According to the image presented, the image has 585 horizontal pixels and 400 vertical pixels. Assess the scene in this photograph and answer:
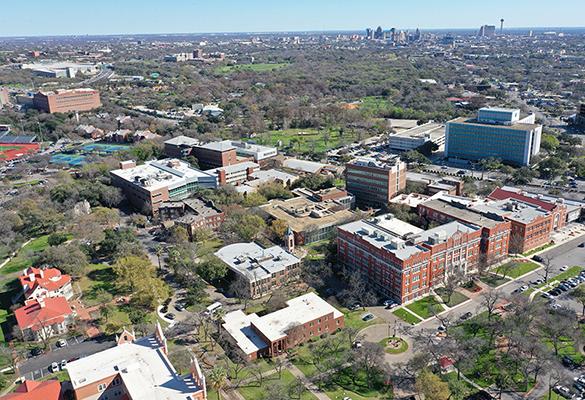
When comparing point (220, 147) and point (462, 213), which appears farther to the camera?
point (220, 147)

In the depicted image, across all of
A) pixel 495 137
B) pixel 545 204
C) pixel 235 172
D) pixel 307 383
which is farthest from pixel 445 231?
pixel 495 137

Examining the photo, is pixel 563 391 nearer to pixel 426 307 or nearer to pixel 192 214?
pixel 426 307

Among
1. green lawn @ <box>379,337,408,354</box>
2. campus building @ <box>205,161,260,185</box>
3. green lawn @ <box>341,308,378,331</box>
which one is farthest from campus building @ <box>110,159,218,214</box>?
green lawn @ <box>379,337,408,354</box>

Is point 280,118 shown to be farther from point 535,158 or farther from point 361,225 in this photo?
point 361,225

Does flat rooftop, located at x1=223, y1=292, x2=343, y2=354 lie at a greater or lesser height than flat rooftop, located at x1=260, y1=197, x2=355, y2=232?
lesser

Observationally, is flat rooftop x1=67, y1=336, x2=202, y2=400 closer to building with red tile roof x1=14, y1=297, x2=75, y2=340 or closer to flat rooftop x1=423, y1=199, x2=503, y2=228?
building with red tile roof x1=14, y1=297, x2=75, y2=340

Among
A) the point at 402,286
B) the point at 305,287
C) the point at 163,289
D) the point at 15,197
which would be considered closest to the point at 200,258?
the point at 163,289
